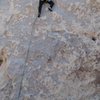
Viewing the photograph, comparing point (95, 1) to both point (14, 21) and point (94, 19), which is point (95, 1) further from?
point (14, 21)

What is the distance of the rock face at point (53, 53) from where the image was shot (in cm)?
169

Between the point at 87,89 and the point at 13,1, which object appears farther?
the point at 13,1

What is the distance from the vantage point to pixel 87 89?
169 cm

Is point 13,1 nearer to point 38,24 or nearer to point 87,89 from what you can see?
point 38,24

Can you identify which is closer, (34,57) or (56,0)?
(34,57)

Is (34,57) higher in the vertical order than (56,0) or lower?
lower

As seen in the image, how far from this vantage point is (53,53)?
1.72 m

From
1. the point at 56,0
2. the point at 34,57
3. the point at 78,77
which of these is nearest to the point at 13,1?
the point at 56,0

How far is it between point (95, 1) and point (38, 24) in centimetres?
37

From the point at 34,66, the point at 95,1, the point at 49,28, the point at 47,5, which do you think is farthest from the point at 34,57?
the point at 95,1

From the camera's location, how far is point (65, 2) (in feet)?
6.02

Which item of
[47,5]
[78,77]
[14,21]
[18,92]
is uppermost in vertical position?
[47,5]

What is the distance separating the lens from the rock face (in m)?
1.69

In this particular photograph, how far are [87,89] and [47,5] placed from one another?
0.57m
